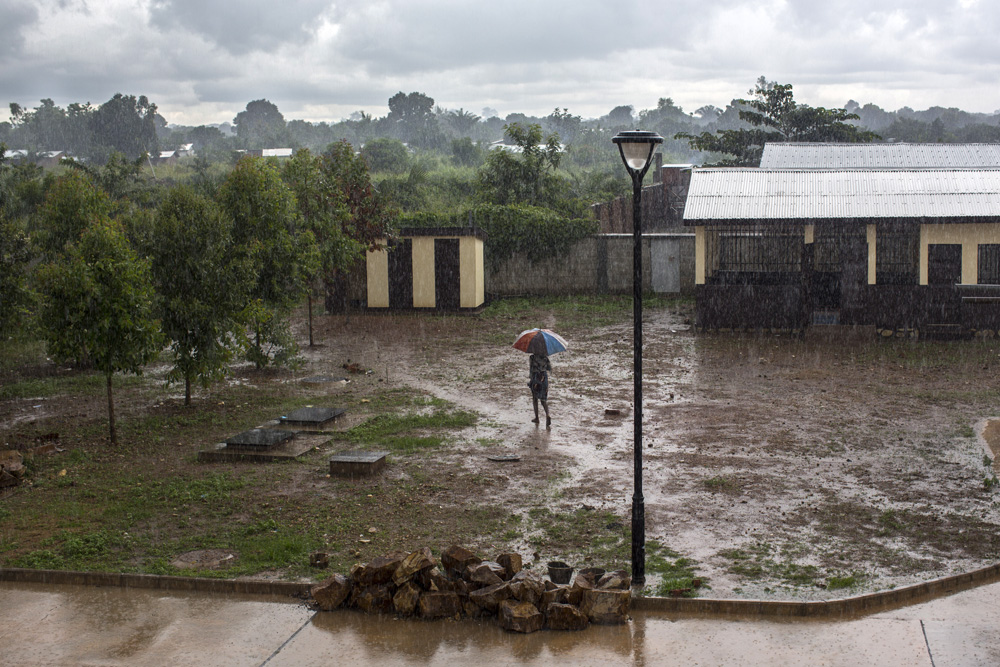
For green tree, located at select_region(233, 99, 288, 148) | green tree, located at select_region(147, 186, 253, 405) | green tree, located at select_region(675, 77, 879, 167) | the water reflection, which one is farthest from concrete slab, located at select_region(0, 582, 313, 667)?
green tree, located at select_region(233, 99, 288, 148)

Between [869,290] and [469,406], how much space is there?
41.1ft

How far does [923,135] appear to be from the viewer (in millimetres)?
72250

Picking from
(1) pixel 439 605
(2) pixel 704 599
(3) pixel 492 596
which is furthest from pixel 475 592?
(2) pixel 704 599

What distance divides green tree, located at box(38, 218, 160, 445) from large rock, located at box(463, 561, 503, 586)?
7.04 m

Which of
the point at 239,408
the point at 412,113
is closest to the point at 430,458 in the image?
the point at 239,408

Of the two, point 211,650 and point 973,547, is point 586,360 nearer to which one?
point 973,547

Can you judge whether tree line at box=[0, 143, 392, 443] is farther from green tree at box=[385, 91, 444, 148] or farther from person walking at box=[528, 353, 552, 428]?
green tree at box=[385, 91, 444, 148]

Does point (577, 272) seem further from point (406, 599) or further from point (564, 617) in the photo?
point (564, 617)

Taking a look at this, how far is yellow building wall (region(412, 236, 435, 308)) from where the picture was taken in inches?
1070

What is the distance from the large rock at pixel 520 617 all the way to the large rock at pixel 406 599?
0.74 meters

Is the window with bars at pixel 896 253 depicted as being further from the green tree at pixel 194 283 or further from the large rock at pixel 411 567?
the large rock at pixel 411 567

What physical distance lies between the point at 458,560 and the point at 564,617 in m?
1.04

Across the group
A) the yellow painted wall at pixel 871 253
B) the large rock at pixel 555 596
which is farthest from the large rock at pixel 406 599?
the yellow painted wall at pixel 871 253

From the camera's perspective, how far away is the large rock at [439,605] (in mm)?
7363
